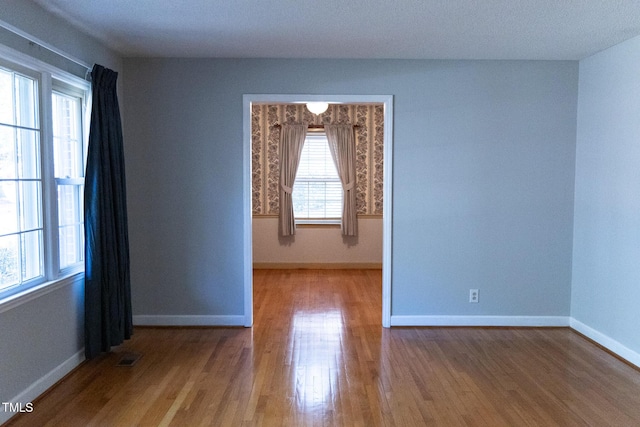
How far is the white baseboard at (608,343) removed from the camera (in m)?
3.69

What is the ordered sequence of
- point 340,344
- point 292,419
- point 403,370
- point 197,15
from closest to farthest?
point 292,419 → point 197,15 → point 403,370 → point 340,344

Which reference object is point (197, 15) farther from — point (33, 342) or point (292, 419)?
point (292, 419)

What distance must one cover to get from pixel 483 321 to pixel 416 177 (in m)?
1.52

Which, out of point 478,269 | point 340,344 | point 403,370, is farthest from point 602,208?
point 340,344

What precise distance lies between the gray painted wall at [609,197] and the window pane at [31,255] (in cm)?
428

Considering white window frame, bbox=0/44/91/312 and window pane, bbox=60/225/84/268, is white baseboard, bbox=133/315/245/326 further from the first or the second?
white window frame, bbox=0/44/91/312

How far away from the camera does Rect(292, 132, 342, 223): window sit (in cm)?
758

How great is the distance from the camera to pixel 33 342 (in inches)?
119

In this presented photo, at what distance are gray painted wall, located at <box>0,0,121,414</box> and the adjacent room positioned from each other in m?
0.02

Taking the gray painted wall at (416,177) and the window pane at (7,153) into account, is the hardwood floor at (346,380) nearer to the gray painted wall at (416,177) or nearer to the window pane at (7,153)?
the gray painted wall at (416,177)

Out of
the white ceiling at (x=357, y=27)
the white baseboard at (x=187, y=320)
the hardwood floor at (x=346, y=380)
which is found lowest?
the hardwood floor at (x=346, y=380)

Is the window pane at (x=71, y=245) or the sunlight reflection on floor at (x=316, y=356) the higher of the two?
the window pane at (x=71, y=245)

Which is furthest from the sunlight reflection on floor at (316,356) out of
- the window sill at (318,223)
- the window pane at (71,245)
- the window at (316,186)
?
the window at (316,186)

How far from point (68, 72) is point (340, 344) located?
295cm
